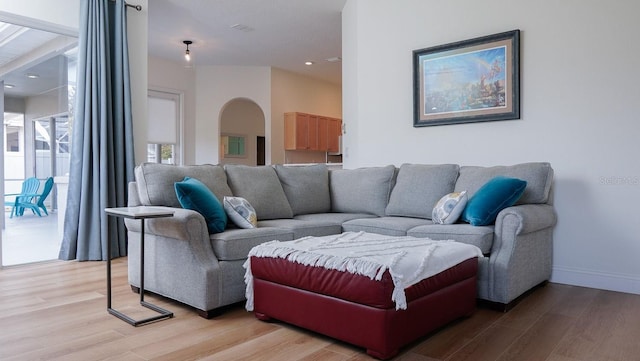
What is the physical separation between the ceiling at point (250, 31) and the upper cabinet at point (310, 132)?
1.02 meters

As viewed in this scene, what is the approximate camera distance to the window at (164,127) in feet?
25.3

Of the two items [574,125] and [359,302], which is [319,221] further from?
[574,125]

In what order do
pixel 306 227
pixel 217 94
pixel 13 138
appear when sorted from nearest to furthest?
pixel 306 227
pixel 13 138
pixel 217 94

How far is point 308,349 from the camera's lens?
215 cm

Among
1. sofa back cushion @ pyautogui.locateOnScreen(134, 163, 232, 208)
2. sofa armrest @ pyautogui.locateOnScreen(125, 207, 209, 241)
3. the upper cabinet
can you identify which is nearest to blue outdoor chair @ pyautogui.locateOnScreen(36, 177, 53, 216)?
sofa back cushion @ pyautogui.locateOnScreen(134, 163, 232, 208)

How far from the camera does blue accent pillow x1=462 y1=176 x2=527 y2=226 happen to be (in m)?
2.97

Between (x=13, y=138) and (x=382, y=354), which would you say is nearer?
(x=382, y=354)

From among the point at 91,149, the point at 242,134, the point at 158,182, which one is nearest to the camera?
the point at 158,182

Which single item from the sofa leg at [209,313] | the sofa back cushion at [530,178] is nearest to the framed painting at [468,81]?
the sofa back cushion at [530,178]

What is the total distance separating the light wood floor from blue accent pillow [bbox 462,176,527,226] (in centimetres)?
61

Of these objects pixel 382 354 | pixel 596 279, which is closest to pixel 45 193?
pixel 382 354

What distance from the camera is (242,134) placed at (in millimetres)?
10062

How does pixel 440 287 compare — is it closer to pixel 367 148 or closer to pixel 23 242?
pixel 367 148

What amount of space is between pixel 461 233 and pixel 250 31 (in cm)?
464
